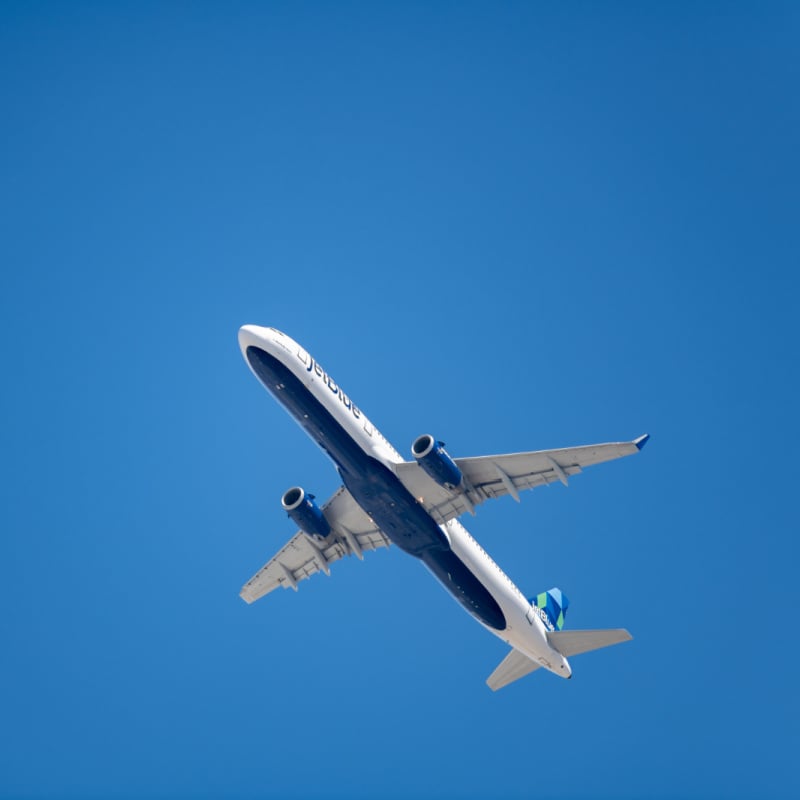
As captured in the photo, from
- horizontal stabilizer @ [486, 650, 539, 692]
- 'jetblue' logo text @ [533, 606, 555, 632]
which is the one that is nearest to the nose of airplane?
'jetblue' logo text @ [533, 606, 555, 632]

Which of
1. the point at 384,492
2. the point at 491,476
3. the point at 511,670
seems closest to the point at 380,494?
the point at 384,492

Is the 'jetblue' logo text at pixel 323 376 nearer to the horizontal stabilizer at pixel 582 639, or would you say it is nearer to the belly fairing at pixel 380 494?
the belly fairing at pixel 380 494

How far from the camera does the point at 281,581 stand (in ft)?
174


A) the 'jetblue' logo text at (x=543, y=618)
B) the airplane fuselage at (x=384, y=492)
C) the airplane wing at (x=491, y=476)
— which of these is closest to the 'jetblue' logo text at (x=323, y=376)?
the airplane fuselage at (x=384, y=492)

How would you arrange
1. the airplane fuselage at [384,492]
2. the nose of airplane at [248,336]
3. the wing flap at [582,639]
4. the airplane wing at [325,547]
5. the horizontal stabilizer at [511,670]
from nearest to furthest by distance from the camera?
1. the nose of airplane at [248,336]
2. the airplane fuselage at [384,492]
3. the wing flap at [582,639]
4. the airplane wing at [325,547]
5. the horizontal stabilizer at [511,670]

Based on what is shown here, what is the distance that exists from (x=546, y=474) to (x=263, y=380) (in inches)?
527

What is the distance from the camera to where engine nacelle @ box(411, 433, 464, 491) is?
42.4 meters

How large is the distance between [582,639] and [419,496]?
39.0ft

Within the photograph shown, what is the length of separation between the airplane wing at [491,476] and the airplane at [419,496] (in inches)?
1.8

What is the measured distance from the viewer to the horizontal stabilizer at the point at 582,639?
47594 mm

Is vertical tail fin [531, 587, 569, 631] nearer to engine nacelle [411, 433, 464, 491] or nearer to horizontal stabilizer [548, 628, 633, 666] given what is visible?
horizontal stabilizer [548, 628, 633, 666]

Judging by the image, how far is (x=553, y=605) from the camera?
53031mm

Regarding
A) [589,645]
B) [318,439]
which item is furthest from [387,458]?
[589,645]

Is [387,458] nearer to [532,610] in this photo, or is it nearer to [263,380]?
[263,380]
